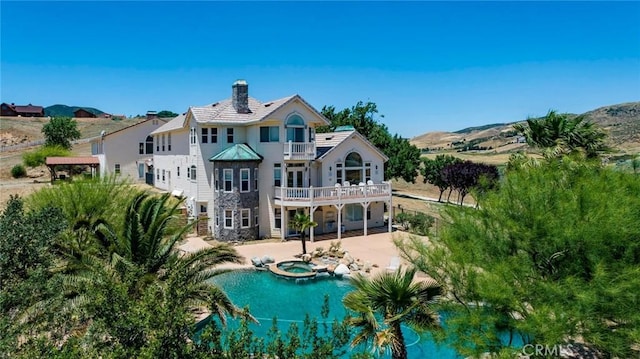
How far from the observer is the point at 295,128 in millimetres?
28312

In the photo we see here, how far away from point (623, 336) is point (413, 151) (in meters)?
39.4

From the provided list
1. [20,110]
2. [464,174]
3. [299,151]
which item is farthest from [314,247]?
[20,110]

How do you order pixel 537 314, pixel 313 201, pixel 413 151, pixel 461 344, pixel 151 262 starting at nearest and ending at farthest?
pixel 537 314, pixel 461 344, pixel 151 262, pixel 313 201, pixel 413 151

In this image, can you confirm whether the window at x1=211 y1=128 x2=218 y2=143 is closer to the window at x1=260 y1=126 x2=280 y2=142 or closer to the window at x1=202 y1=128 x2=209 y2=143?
the window at x1=202 y1=128 x2=209 y2=143

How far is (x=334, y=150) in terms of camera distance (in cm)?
2948

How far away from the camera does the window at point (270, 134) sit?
27.9 metres

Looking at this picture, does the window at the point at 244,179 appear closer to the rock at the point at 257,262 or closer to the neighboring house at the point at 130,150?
the rock at the point at 257,262

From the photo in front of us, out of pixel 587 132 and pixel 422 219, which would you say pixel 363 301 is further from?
pixel 422 219

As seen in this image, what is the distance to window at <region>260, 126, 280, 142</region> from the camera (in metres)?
27.9

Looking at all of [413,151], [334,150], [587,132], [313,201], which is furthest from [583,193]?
[413,151]

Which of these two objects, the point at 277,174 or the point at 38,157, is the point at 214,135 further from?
the point at 38,157

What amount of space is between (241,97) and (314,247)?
39.5ft

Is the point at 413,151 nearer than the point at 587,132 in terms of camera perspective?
No

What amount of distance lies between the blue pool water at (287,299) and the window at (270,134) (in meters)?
9.95
